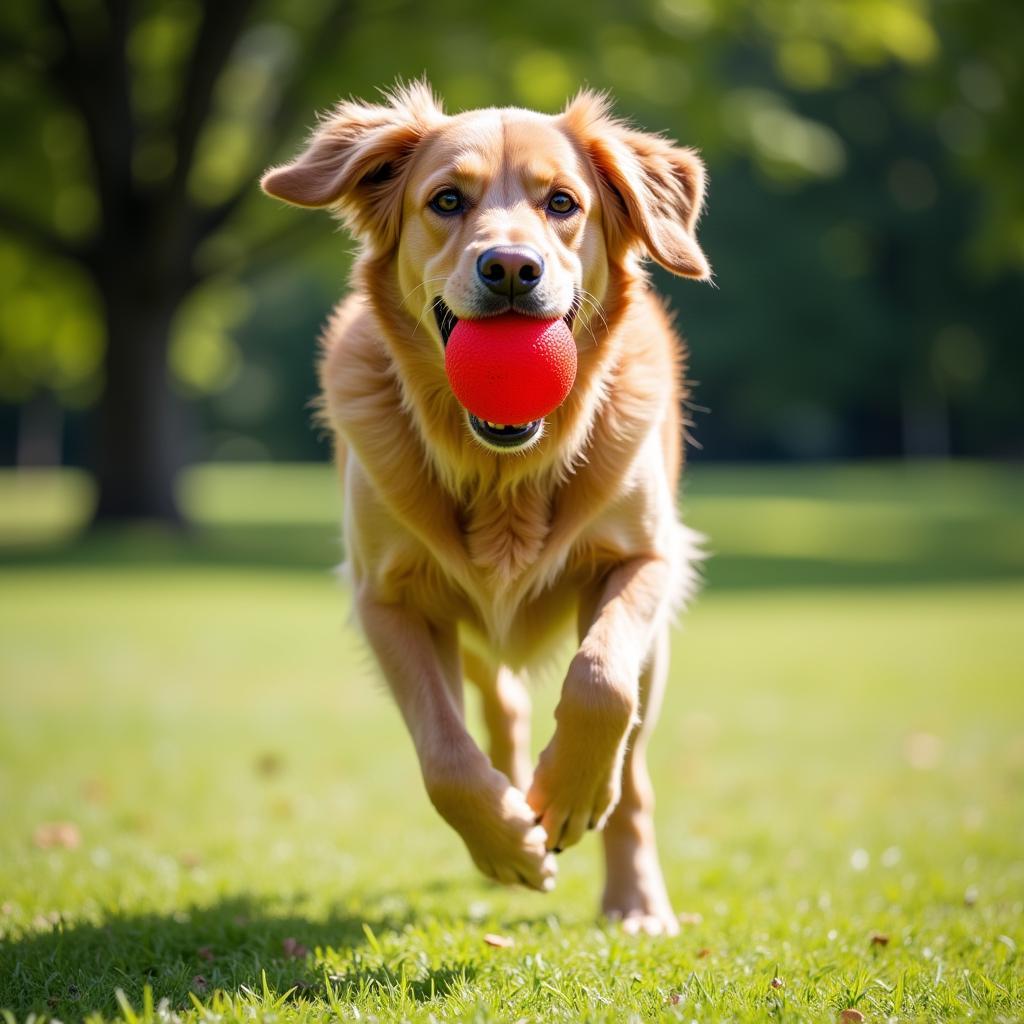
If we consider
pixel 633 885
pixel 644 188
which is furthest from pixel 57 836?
pixel 644 188

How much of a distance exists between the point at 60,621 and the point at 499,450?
875 centimetres

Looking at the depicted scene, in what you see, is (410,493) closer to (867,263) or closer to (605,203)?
(605,203)

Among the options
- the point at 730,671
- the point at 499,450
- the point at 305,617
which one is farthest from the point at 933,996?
the point at 305,617

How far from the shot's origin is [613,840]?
4.27 m

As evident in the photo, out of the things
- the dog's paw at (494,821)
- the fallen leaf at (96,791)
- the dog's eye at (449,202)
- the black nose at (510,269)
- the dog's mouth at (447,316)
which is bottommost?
the fallen leaf at (96,791)

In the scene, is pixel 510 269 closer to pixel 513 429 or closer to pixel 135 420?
pixel 513 429

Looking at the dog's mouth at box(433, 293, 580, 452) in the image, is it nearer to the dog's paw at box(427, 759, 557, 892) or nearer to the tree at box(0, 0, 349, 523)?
the dog's paw at box(427, 759, 557, 892)

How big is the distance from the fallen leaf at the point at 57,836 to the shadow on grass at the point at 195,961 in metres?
1.26

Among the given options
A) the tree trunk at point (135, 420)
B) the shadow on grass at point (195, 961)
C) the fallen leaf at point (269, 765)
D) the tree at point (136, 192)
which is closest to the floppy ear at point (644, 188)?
the shadow on grass at point (195, 961)

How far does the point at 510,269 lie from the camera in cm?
345

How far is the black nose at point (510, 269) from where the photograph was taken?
344 centimetres

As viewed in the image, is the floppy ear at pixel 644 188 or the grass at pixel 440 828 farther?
the floppy ear at pixel 644 188

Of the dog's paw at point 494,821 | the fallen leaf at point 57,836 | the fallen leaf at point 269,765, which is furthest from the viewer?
the fallen leaf at point 269,765

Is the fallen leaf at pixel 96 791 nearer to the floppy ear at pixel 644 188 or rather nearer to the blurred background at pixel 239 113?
the floppy ear at pixel 644 188
